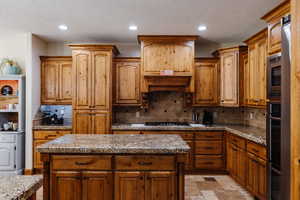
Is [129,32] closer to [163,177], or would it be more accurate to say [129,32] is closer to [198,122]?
[198,122]

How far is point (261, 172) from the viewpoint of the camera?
127 inches

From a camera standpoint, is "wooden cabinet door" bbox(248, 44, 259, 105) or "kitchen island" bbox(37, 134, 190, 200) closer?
"kitchen island" bbox(37, 134, 190, 200)

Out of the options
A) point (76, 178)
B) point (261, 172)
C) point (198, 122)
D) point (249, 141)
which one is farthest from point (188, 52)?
point (76, 178)

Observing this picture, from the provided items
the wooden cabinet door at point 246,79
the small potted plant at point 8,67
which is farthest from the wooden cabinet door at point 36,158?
the wooden cabinet door at point 246,79

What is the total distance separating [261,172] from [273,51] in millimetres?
1551

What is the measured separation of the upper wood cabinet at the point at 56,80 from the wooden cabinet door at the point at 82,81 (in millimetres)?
471

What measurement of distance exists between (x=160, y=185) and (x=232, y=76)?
3032 millimetres

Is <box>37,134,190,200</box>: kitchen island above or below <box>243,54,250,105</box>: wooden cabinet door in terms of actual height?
below

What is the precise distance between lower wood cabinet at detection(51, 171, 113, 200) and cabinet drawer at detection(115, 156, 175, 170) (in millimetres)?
174

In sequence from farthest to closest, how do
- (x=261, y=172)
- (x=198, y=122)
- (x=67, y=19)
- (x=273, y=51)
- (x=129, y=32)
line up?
(x=198, y=122)
(x=129, y=32)
(x=67, y=19)
(x=261, y=172)
(x=273, y=51)

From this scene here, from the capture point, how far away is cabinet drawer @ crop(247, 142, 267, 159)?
124 inches

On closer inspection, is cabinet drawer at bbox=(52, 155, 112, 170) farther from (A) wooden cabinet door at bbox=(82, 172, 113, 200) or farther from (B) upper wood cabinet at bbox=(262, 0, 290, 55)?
(B) upper wood cabinet at bbox=(262, 0, 290, 55)

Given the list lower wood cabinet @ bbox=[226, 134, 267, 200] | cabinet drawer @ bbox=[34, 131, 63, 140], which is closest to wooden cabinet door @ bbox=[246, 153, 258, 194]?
lower wood cabinet @ bbox=[226, 134, 267, 200]

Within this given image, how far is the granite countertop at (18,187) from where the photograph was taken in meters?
1.22
